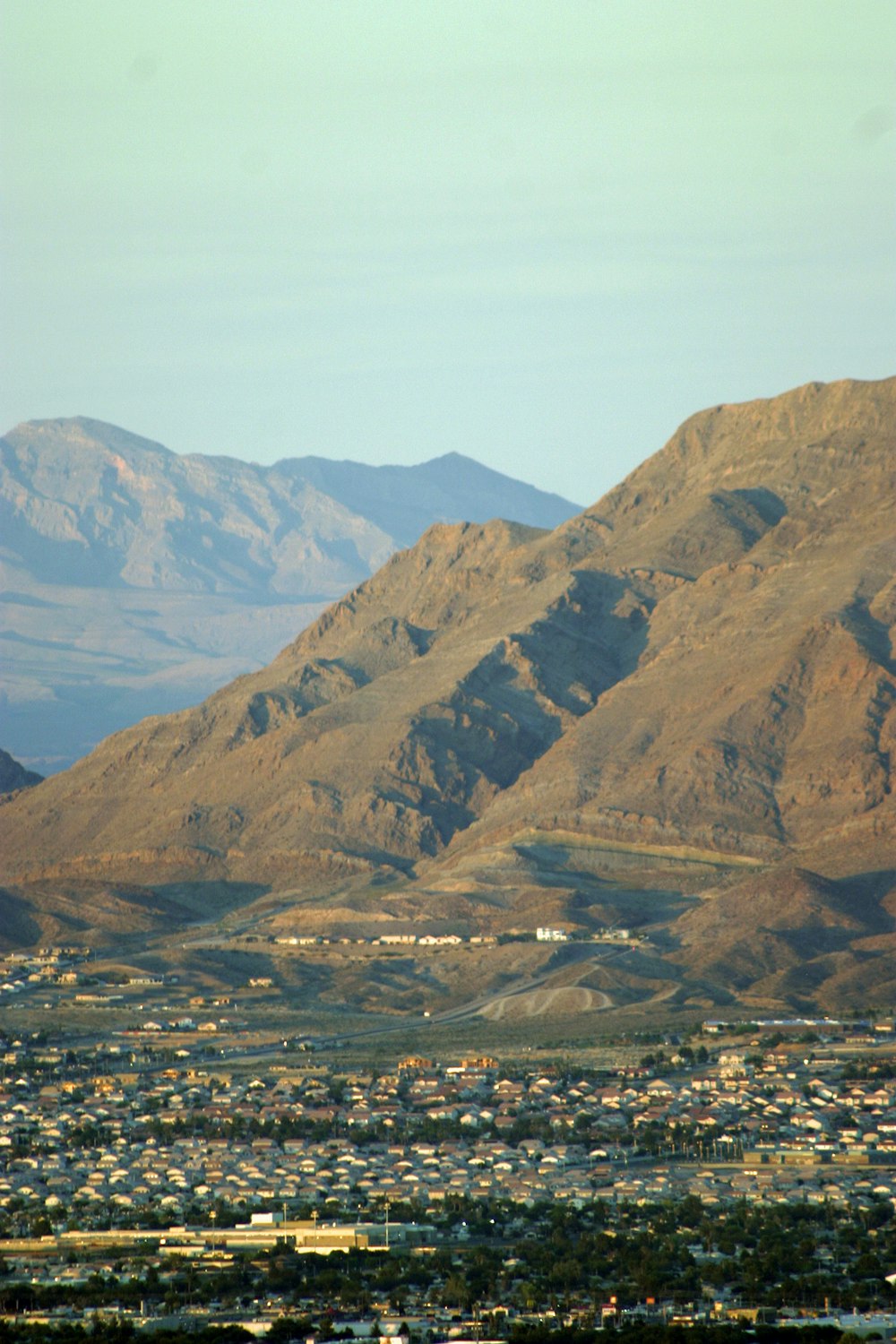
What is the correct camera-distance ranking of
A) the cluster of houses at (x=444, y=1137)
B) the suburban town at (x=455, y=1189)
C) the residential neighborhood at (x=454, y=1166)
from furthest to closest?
1. the cluster of houses at (x=444, y=1137)
2. the residential neighborhood at (x=454, y=1166)
3. the suburban town at (x=455, y=1189)

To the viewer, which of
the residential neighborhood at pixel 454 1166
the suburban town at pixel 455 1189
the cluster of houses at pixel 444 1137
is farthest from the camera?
the cluster of houses at pixel 444 1137

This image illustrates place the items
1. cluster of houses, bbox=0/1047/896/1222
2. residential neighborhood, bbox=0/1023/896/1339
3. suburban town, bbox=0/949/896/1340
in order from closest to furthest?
suburban town, bbox=0/949/896/1340 → residential neighborhood, bbox=0/1023/896/1339 → cluster of houses, bbox=0/1047/896/1222

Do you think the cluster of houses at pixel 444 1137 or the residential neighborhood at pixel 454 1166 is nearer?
the residential neighborhood at pixel 454 1166

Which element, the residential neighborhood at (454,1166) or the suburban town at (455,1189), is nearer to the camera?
the suburban town at (455,1189)

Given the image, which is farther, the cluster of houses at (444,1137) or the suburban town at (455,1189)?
the cluster of houses at (444,1137)

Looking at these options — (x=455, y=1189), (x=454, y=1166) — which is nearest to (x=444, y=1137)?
(x=454, y=1166)

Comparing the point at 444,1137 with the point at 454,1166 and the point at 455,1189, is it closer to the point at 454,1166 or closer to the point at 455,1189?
the point at 454,1166

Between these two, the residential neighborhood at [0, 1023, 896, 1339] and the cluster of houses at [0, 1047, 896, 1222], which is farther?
the cluster of houses at [0, 1047, 896, 1222]

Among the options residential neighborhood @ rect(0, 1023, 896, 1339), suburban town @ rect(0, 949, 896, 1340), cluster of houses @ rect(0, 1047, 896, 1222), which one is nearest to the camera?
suburban town @ rect(0, 949, 896, 1340)
